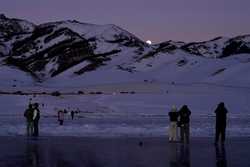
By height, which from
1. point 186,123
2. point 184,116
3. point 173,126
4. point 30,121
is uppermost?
point 184,116

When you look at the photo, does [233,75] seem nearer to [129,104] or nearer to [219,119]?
[129,104]

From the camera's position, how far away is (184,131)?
81.6 feet

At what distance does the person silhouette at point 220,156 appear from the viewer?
16.8 m

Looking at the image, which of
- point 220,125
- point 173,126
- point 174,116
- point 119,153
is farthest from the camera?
point 174,116

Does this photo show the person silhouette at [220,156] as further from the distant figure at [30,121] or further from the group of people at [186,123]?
the distant figure at [30,121]

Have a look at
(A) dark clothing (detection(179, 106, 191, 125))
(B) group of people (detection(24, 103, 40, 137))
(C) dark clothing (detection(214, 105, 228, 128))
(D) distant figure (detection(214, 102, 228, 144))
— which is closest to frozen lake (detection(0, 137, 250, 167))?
(D) distant figure (detection(214, 102, 228, 144))

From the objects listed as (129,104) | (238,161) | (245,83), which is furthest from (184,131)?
(245,83)

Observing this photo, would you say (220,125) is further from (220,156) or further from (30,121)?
(30,121)

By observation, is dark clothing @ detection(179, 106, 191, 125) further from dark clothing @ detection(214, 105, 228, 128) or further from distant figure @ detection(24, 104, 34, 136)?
distant figure @ detection(24, 104, 34, 136)

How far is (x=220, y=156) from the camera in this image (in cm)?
1902

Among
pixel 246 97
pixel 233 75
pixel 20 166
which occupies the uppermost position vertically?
pixel 233 75

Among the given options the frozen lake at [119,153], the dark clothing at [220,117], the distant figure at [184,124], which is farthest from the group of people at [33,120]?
the dark clothing at [220,117]

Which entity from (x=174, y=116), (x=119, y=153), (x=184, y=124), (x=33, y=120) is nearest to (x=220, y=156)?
(x=119, y=153)

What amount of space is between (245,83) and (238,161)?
106 metres
